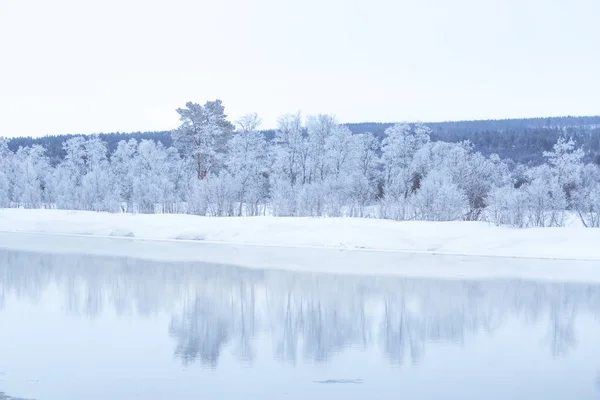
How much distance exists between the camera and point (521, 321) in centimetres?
1122

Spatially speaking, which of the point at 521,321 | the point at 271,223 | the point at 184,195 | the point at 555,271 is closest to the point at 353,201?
the point at 271,223

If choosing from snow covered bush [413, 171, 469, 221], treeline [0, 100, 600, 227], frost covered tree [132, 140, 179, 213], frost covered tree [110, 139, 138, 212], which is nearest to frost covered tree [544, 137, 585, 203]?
treeline [0, 100, 600, 227]

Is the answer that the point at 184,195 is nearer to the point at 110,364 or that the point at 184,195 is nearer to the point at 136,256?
the point at 136,256

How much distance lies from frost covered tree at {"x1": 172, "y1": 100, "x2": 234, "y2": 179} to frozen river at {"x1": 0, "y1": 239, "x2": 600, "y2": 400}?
91.8ft

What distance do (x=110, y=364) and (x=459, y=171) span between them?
27358mm

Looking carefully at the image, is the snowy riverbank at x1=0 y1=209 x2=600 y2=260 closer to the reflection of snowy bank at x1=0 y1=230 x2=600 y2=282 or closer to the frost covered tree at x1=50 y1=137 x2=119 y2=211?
the reflection of snowy bank at x1=0 y1=230 x2=600 y2=282

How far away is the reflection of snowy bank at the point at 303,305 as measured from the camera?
373 inches

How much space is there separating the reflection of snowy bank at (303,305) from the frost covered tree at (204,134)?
26202mm

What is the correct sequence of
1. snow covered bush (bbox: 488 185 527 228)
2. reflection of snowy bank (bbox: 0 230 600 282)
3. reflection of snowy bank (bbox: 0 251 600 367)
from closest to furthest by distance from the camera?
reflection of snowy bank (bbox: 0 251 600 367) < reflection of snowy bank (bbox: 0 230 600 282) < snow covered bush (bbox: 488 185 527 228)

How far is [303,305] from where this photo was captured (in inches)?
488

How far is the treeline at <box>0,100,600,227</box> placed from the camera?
88.8 ft

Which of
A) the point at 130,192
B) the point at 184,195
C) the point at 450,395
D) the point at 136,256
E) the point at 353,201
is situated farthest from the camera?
the point at 130,192

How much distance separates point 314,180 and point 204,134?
306 inches

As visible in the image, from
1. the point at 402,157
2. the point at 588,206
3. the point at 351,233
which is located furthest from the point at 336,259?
the point at 402,157
